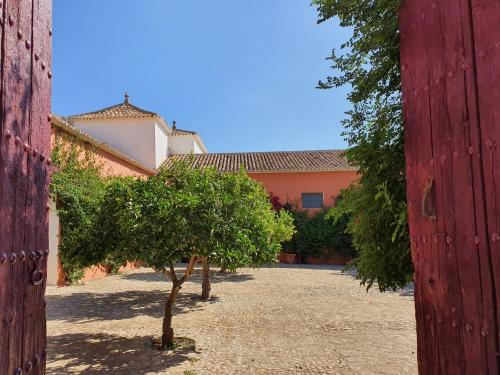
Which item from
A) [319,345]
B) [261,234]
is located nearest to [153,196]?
[261,234]

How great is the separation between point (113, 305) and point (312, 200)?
1408 centimetres

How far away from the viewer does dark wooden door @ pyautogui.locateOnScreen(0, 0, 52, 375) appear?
1627 mm

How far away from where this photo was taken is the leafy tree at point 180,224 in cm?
546

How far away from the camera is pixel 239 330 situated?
7184 mm

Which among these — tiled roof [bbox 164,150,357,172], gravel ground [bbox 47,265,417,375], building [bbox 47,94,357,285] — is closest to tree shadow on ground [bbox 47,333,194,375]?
gravel ground [bbox 47,265,417,375]

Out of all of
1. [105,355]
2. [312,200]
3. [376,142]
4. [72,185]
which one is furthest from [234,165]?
[376,142]

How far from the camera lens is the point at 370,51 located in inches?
124

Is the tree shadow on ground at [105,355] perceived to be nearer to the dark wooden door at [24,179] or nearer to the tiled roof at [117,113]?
the dark wooden door at [24,179]

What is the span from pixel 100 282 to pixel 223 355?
8783 millimetres

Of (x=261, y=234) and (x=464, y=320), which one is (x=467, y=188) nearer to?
(x=464, y=320)

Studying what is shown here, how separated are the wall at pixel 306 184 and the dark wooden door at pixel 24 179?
64.6 feet

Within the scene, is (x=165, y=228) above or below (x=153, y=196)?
below

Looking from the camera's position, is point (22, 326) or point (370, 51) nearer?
point (22, 326)

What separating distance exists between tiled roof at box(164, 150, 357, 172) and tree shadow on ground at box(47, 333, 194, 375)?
47.1 feet
